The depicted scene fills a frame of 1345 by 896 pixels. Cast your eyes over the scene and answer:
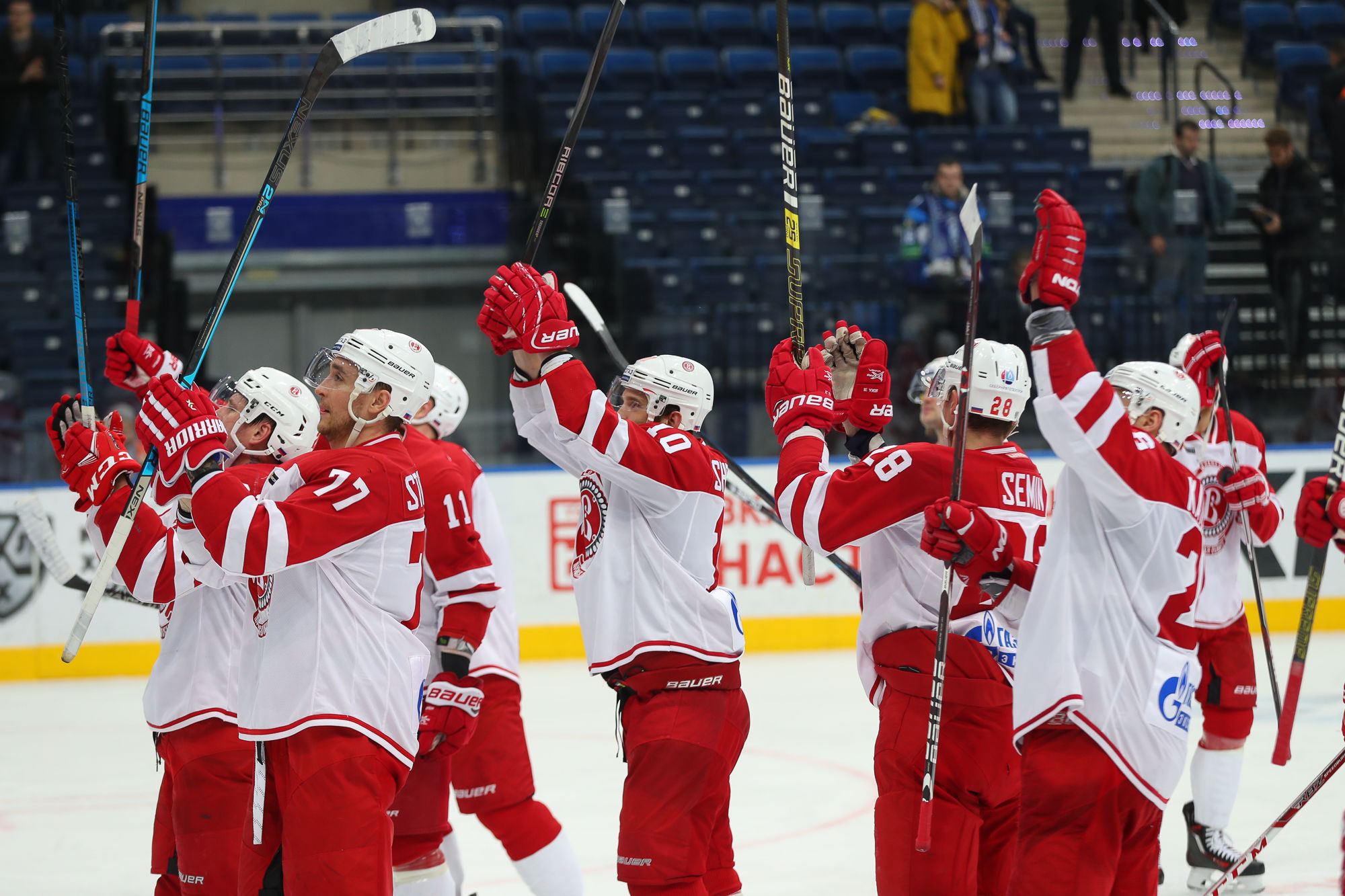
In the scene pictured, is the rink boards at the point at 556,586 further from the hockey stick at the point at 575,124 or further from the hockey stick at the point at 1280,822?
the hockey stick at the point at 1280,822

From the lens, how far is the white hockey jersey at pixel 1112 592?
301 centimetres

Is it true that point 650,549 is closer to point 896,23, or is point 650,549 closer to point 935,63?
point 935,63

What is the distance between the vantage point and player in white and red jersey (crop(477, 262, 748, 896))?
11.9 ft

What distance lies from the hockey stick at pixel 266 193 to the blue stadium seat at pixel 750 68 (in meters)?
10.3

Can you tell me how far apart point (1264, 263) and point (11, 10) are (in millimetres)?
9306

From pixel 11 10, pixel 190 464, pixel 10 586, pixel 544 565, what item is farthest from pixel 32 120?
pixel 190 464

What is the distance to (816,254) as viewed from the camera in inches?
424

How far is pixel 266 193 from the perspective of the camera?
3.63 metres

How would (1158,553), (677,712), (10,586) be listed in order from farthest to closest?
(10,586) < (677,712) < (1158,553)

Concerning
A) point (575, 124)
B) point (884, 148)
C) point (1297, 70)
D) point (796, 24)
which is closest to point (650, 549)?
point (575, 124)

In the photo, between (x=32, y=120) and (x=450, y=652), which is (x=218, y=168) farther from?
(x=450, y=652)

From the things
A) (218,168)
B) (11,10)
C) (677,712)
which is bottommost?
(677,712)

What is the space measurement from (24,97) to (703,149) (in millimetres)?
5201

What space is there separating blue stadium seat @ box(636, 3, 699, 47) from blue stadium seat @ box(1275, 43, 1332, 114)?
5412mm
